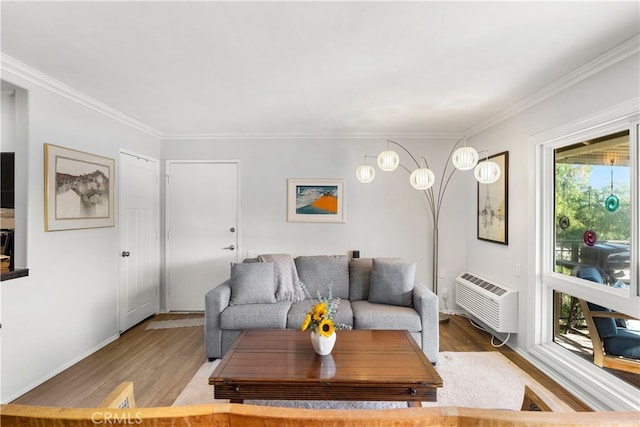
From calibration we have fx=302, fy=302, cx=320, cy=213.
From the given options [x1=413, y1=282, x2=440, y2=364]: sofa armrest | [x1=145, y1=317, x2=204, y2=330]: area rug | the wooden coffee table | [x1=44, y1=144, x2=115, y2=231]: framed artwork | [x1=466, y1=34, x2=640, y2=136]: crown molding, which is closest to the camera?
the wooden coffee table

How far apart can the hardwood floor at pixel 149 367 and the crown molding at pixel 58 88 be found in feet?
7.90

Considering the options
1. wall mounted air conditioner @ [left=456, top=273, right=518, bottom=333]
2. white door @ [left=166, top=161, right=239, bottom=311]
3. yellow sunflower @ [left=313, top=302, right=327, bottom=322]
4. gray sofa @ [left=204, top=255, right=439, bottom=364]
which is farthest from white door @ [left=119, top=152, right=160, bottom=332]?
wall mounted air conditioner @ [left=456, top=273, right=518, bottom=333]

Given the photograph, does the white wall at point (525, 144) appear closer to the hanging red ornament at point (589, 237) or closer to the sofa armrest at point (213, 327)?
the hanging red ornament at point (589, 237)

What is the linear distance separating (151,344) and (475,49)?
3.92 metres

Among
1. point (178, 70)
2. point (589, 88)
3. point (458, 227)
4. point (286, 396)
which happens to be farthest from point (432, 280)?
point (178, 70)

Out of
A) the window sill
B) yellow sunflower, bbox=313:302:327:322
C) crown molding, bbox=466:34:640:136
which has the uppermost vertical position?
crown molding, bbox=466:34:640:136

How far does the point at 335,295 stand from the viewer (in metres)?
3.40

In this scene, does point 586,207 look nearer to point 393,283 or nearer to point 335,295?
point 393,283

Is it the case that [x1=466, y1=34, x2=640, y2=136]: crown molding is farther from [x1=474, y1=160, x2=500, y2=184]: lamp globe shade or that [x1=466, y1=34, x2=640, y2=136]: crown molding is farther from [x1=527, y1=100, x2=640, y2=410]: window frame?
[x1=474, y1=160, x2=500, y2=184]: lamp globe shade

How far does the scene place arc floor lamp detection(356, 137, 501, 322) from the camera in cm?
287

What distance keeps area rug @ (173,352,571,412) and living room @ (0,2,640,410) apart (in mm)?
320

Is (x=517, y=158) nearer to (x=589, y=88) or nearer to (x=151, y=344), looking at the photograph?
(x=589, y=88)

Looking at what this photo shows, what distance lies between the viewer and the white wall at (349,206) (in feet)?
13.7

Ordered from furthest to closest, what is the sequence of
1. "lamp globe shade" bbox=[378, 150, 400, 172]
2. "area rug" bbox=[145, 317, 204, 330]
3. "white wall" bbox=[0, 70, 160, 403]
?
"area rug" bbox=[145, 317, 204, 330], "lamp globe shade" bbox=[378, 150, 400, 172], "white wall" bbox=[0, 70, 160, 403]
